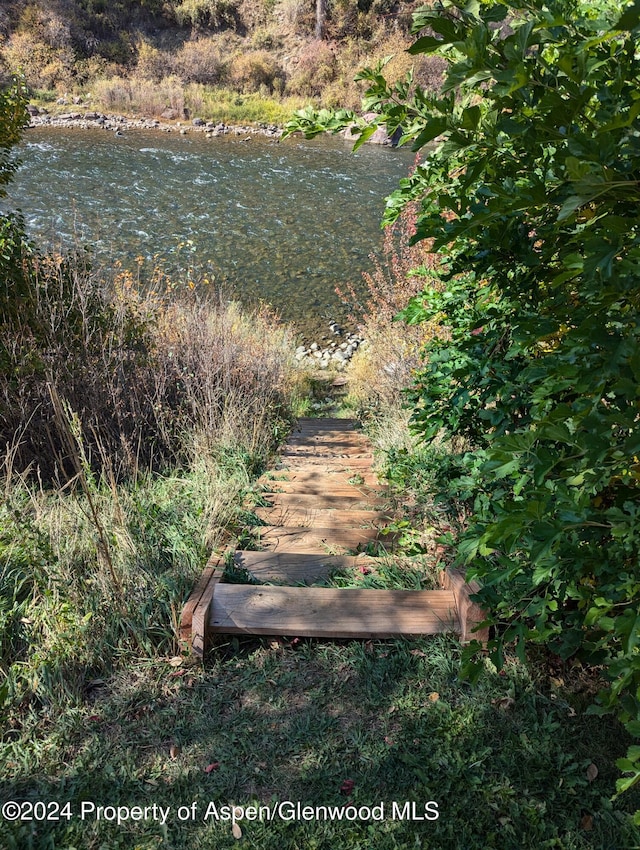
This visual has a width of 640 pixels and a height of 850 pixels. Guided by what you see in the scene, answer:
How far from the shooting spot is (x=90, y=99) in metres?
23.7

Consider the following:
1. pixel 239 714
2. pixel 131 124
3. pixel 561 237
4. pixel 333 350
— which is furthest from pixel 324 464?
pixel 131 124

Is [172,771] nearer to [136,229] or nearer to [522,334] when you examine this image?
[522,334]

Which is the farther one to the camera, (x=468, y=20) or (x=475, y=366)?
(x=475, y=366)

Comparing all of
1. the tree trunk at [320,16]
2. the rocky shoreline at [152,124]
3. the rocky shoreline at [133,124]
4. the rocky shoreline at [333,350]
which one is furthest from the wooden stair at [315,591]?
the tree trunk at [320,16]

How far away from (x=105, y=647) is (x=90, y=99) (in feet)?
86.5

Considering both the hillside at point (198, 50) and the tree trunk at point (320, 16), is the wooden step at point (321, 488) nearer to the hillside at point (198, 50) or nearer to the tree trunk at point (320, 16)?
the hillside at point (198, 50)

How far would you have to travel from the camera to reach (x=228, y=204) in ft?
48.4

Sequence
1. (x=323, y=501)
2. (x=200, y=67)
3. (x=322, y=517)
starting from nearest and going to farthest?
(x=322, y=517)
(x=323, y=501)
(x=200, y=67)

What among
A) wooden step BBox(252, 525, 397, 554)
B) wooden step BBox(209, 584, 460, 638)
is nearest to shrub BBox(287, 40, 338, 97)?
wooden step BBox(252, 525, 397, 554)

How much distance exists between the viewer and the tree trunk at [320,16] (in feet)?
92.1

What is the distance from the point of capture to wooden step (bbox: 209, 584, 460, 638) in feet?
8.29

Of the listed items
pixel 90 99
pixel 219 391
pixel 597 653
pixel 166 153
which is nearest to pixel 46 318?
pixel 219 391

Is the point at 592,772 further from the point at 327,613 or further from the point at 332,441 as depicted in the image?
the point at 332,441

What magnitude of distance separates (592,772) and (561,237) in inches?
66.5
